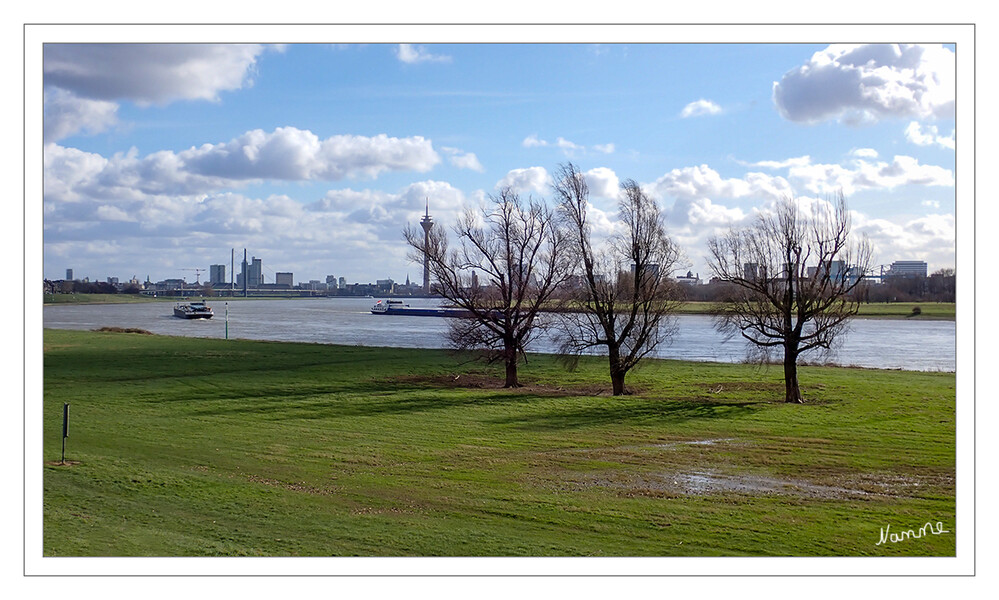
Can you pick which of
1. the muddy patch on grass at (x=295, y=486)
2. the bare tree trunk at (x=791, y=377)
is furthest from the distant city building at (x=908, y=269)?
the muddy patch on grass at (x=295, y=486)

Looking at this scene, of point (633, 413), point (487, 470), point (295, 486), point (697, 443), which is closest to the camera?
point (295, 486)

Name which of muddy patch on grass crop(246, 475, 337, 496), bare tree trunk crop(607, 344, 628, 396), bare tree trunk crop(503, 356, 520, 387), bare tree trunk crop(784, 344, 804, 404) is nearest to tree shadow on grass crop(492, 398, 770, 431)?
bare tree trunk crop(784, 344, 804, 404)

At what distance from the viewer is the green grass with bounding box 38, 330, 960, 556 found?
1107 centimetres

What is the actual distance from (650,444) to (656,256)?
12.5 metres

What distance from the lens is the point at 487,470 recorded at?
1568 centimetres
